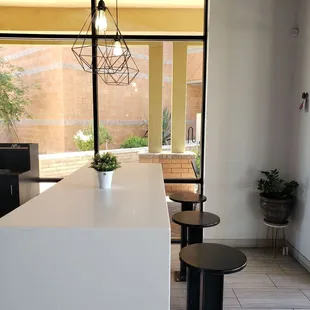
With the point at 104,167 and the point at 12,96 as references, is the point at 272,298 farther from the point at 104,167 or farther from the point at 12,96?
the point at 12,96

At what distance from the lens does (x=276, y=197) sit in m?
3.65

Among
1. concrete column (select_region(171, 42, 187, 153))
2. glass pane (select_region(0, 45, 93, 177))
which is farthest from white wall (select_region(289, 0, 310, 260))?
glass pane (select_region(0, 45, 93, 177))

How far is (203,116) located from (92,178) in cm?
187

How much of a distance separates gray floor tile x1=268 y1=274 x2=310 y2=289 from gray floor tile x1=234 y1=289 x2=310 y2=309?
4.1 inches

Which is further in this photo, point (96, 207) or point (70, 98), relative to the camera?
point (70, 98)

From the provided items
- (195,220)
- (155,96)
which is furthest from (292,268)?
(155,96)

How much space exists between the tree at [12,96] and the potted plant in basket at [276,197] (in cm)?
304

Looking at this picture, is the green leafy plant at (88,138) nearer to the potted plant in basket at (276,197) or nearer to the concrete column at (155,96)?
the concrete column at (155,96)

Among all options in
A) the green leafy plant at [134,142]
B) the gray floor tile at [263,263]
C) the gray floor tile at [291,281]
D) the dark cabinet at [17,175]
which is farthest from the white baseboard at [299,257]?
the dark cabinet at [17,175]

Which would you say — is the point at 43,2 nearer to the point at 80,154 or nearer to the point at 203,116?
the point at 80,154

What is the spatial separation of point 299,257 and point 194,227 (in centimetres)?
172

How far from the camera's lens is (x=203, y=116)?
4090 millimetres

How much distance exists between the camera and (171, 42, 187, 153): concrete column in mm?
4103

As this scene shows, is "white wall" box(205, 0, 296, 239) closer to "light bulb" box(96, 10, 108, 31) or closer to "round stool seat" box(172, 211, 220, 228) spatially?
"round stool seat" box(172, 211, 220, 228)
